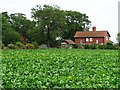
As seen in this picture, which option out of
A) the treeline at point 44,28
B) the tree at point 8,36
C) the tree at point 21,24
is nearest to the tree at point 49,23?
the treeline at point 44,28

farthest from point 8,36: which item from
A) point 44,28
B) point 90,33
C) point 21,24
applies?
point 90,33

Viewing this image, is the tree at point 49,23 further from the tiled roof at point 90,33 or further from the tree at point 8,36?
the tiled roof at point 90,33

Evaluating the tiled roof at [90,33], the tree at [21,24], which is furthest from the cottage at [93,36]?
the tree at [21,24]

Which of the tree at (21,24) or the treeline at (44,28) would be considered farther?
the tree at (21,24)

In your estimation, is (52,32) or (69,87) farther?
(52,32)

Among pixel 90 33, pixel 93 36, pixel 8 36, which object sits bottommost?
pixel 8 36

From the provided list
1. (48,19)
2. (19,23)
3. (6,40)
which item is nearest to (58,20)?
(48,19)

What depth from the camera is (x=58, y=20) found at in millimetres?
62906

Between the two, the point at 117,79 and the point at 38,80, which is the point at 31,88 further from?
the point at 117,79

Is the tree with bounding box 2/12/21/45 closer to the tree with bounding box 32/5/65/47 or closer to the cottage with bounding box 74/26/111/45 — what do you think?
the tree with bounding box 32/5/65/47

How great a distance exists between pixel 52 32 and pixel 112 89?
54.3m

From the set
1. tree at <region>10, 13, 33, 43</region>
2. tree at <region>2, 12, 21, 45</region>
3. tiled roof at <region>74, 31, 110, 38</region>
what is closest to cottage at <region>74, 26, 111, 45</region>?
tiled roof at <region>74, 31, 110, 38</region>

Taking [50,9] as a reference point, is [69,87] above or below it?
below

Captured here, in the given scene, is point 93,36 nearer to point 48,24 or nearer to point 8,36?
point 48,24
